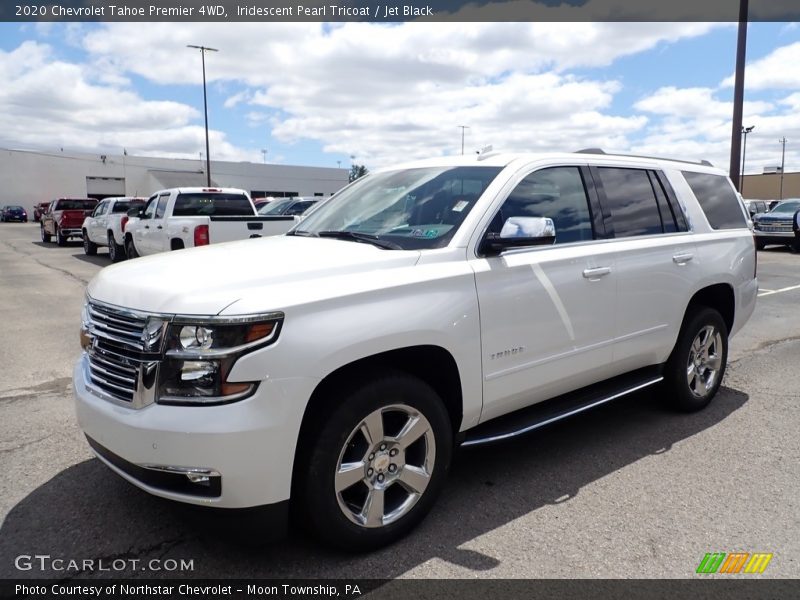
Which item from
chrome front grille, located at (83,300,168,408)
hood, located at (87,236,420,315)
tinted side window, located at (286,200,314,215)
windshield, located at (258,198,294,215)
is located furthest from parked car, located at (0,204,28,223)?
chrome front grille, located at (83,300,168,408)

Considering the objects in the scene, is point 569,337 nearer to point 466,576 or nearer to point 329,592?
point 466,576

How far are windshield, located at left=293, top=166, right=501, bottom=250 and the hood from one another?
→ 0.27m

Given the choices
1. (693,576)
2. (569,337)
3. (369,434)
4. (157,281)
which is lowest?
(693,576)

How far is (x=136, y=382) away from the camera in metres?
2.64

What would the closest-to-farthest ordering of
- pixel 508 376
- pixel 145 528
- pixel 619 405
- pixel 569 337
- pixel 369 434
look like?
1. pixel 369 434
2. pixel 145 528
3. pixel 508 376
4. pixel 569 337
5. pixel 619 405

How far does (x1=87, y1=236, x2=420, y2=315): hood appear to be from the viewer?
8.56ft

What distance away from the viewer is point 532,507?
3455 mm

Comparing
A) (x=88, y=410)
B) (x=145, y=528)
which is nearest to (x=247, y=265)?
(x=88, y=410)

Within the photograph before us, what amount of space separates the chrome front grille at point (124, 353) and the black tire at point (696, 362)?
12.5 feet

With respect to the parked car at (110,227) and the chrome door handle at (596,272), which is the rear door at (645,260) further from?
the parked car at (110,227)

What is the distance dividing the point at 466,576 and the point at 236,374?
1382 mm

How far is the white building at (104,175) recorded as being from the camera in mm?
55844

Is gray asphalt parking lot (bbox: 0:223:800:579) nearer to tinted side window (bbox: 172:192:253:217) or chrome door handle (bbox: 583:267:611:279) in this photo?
chrome door handle (bbox: 583:267:611:279)

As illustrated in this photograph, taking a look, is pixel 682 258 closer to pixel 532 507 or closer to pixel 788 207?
pixel 532 507
